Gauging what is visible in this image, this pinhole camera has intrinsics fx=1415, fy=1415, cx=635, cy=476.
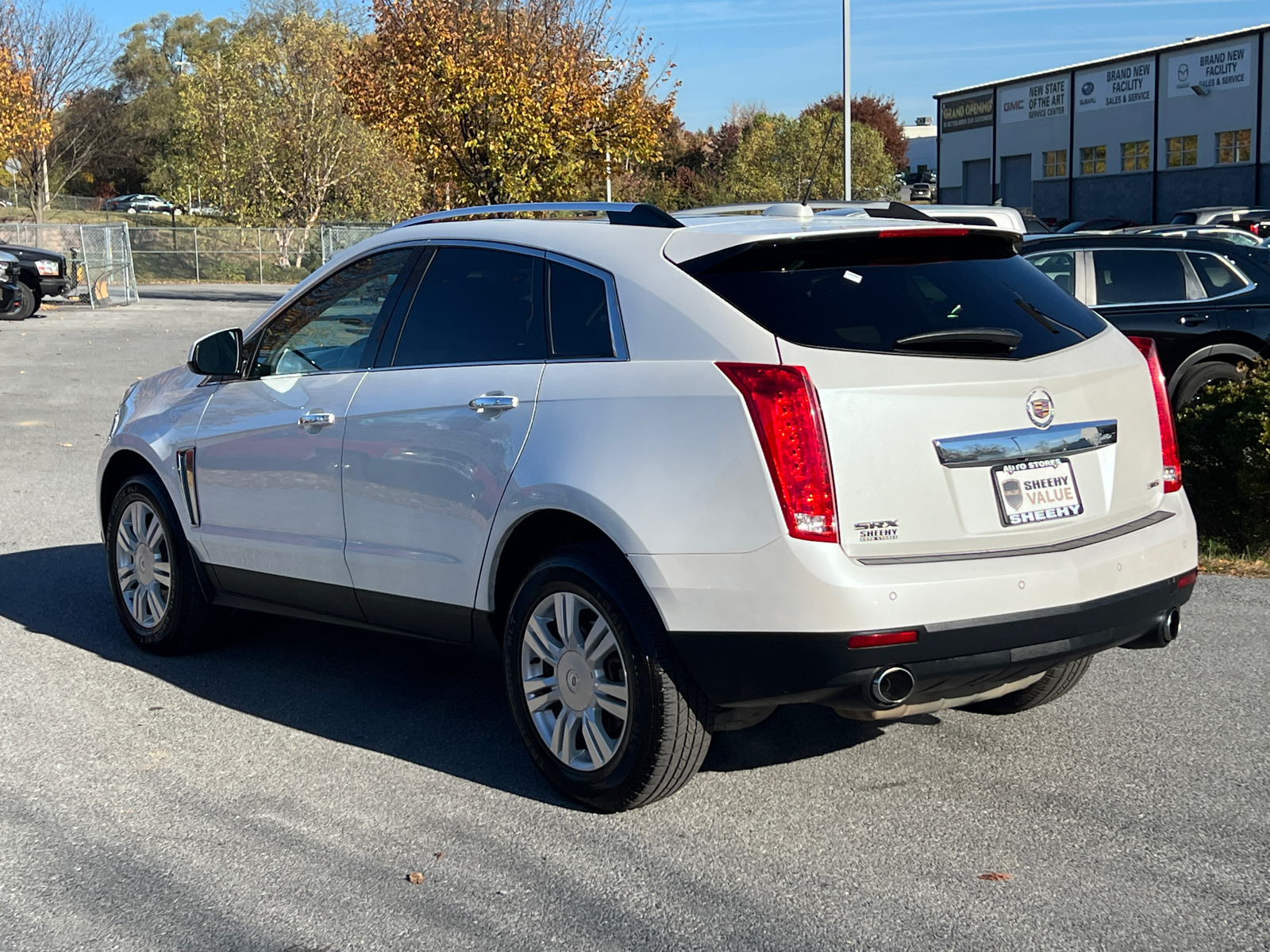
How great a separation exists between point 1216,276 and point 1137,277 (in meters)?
0.59

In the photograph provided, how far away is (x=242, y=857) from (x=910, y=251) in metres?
2.66

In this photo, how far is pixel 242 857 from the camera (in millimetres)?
4020

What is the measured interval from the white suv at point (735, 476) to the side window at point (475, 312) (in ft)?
0.04

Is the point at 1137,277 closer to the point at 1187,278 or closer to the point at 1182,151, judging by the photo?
the point at 1187,278

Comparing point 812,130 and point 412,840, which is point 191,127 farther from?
point 412,840

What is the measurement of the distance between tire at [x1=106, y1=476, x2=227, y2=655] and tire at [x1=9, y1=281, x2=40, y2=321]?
2399 centimetres

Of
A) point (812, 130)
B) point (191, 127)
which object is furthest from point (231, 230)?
point (812, 130)

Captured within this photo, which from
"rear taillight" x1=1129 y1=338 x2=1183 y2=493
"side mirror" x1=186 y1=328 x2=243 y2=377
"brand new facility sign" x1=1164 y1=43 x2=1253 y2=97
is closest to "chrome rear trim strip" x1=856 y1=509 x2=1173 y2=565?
"rear taillight" x1=1129 y1=338 x2=1183 y2=493

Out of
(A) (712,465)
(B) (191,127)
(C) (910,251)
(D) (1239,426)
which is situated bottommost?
(D) (1239,426)

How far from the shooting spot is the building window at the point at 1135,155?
58.1 metres

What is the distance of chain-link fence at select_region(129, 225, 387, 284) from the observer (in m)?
48.8

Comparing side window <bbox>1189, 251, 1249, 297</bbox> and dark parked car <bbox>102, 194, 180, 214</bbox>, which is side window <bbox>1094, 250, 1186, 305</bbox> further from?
dark parked car <bbox>102, 194, 180, 214</bbox>

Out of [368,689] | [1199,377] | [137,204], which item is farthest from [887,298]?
[137,204]

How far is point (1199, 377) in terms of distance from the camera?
11023 mm
